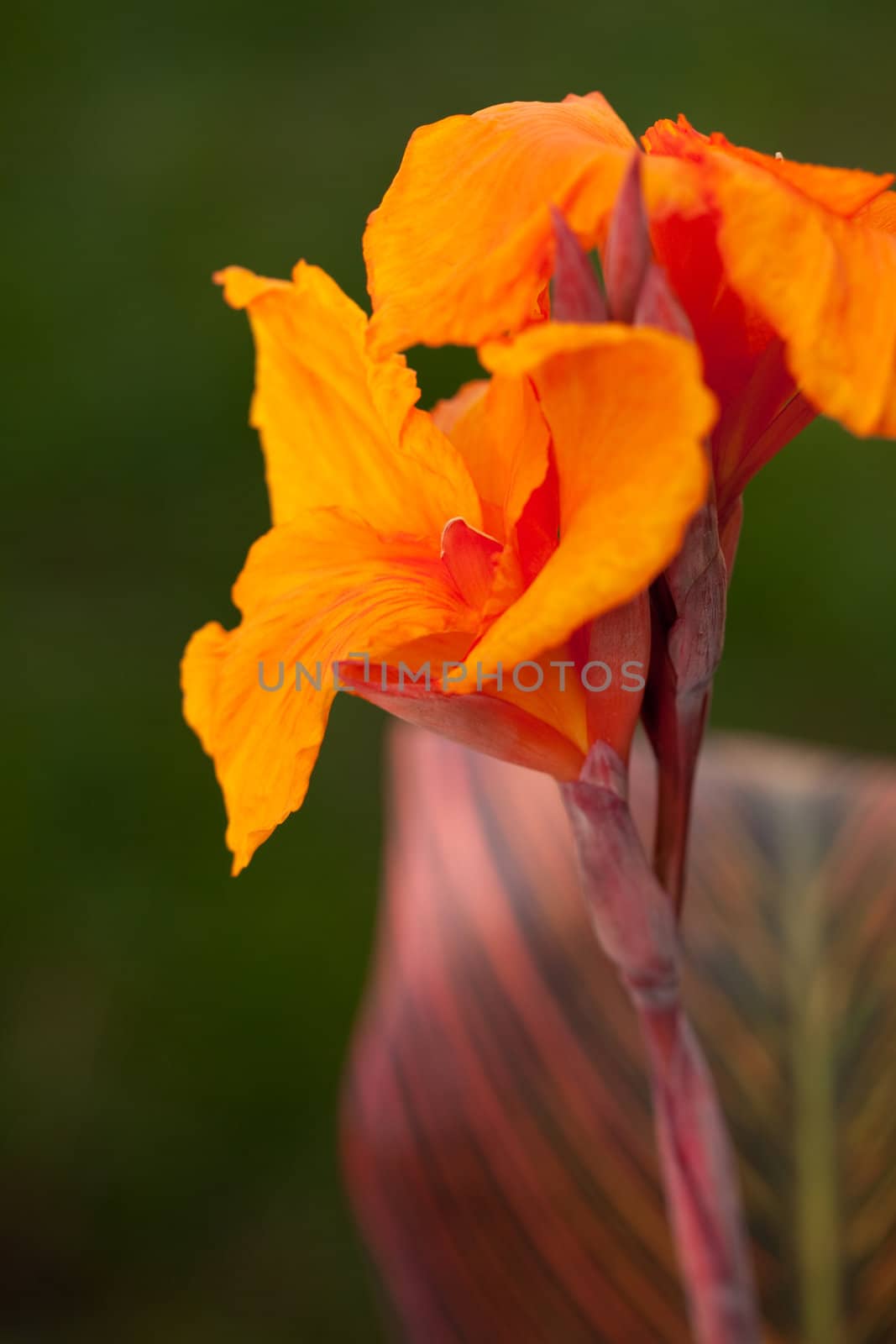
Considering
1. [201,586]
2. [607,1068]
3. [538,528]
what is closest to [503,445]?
[538,528]

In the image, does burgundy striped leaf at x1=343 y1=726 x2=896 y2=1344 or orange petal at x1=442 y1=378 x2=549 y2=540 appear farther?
burgundy striped leaf at x1=343 y1=726 x2=896 y2=1344

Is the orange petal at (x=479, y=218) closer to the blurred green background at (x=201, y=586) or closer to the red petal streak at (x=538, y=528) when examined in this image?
the red petal streak at (x=538, y=528)

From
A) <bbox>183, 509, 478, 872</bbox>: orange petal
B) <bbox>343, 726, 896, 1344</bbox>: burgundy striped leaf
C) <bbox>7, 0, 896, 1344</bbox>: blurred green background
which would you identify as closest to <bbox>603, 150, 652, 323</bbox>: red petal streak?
<bbox>183, 509, 478, 872</bbox>: orange petal

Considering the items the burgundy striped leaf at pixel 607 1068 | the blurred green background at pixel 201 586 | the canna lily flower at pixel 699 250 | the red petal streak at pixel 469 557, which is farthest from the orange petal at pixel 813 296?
the blurred green background at pixel 201 586

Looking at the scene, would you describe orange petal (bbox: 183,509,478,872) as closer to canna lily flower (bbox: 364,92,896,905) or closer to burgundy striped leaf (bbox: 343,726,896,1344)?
canna lily flower (bbox: 364,92,896,905)

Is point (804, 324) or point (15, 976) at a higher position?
point (804, 324)

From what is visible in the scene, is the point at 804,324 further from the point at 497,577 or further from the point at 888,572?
the point at 888,572

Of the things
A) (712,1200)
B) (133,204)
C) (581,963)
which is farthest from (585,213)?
(133,204)
